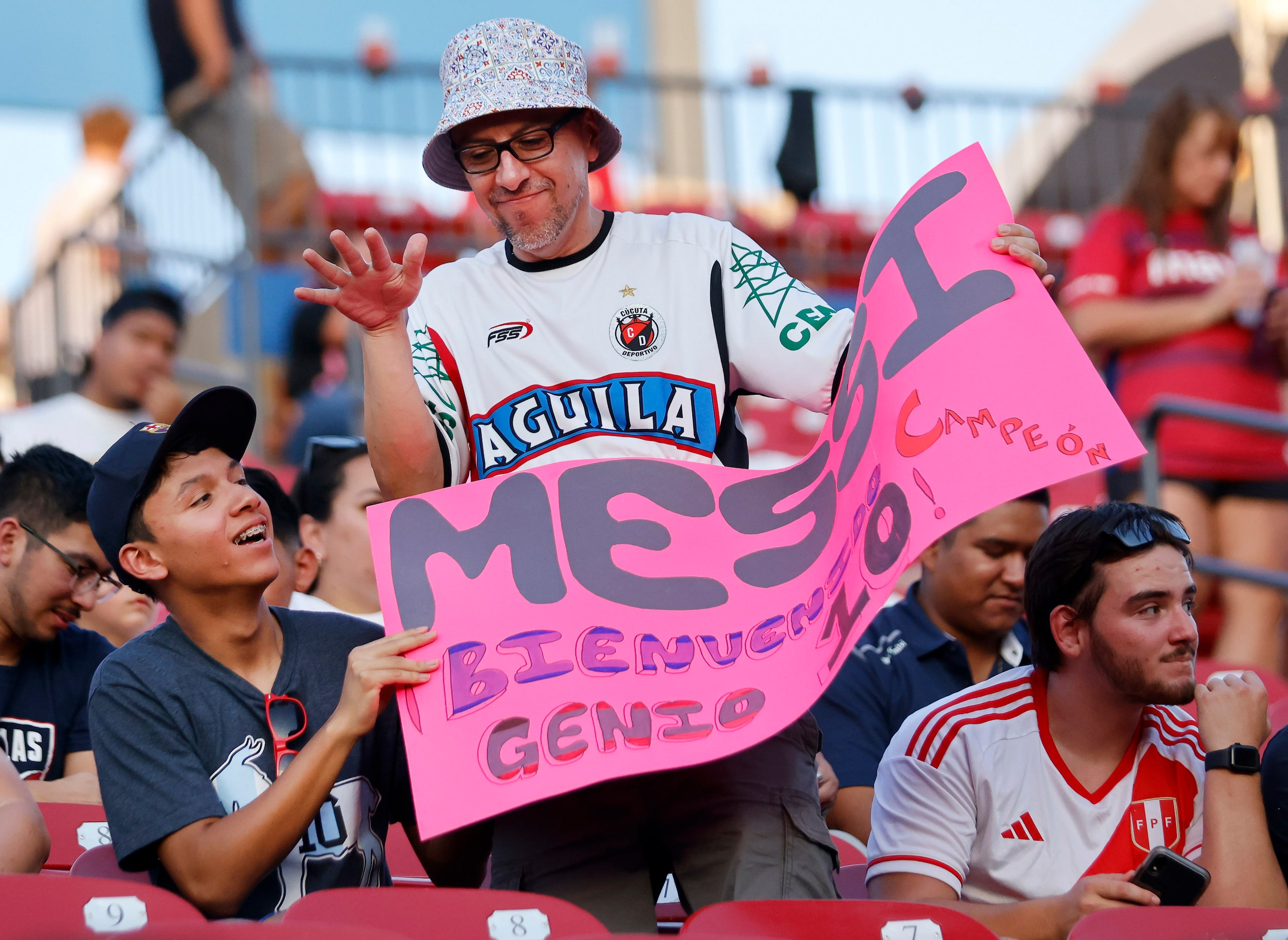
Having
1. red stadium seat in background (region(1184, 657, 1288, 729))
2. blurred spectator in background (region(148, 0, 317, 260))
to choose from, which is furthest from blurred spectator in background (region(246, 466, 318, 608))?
blurred spectator in background (region(148, 0, 317, 260))

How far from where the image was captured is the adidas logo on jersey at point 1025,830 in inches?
102

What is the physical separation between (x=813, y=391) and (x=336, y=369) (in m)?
4.95

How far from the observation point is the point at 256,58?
8.45 meters

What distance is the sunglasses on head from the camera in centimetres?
236

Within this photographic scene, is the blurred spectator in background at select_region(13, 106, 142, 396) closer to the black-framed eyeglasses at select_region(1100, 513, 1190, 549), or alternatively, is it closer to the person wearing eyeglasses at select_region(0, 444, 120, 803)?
the person wearing eyeglasses at select_region(0, 444, 120, 803)

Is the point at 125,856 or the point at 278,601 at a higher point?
the point at 278,601

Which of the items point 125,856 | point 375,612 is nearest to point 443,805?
point 125,856

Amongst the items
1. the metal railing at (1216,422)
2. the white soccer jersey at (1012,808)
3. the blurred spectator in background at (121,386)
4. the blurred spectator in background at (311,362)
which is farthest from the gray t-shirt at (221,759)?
the blurred spectator in background at (311,362)

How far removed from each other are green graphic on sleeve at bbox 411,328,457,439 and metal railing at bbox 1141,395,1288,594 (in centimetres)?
283

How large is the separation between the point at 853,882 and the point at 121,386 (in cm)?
375

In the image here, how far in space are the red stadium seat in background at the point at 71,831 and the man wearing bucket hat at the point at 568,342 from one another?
868 millimetres

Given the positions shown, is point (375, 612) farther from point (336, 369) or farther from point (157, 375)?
point (336, 369)

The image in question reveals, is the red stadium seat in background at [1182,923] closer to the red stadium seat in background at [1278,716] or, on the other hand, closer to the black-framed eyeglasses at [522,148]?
the red stadium seat in background at [1278,716]

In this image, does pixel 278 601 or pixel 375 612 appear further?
pixel 375 612
